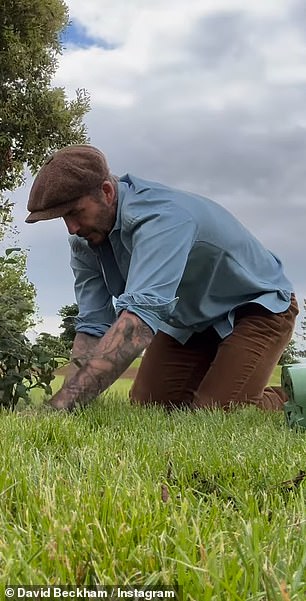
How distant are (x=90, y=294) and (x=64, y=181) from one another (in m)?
1.33

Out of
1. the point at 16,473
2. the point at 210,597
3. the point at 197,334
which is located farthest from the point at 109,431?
the point at 197,334

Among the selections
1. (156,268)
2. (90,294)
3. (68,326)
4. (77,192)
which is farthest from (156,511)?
(68,326)

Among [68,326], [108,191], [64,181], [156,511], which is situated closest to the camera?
[156,511]

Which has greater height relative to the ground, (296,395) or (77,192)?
(77,192)

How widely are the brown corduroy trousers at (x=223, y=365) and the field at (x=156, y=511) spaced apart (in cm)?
200

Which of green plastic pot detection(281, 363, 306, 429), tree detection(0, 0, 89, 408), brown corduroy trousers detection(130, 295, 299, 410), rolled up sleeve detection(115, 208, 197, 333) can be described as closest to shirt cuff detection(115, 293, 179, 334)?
rolled up sleeve detection(115, 208, 197, 333)

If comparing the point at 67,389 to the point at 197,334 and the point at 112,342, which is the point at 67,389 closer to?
the point at 112,342

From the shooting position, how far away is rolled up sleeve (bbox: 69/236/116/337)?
5.30 metres

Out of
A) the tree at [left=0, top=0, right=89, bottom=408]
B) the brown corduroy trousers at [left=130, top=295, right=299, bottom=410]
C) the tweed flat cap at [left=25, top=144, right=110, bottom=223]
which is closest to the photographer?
the tweed flat cap at [left=25, top=144, right=110, bottom=223]

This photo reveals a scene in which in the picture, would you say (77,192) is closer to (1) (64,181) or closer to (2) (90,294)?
(1) (64,181)

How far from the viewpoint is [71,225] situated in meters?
4.41

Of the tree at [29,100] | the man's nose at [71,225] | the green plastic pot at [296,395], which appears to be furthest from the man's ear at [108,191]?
the tree at [29,100]

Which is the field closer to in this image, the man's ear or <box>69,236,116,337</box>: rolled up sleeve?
the man's ear

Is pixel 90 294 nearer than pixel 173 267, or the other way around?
pixel 173 267
